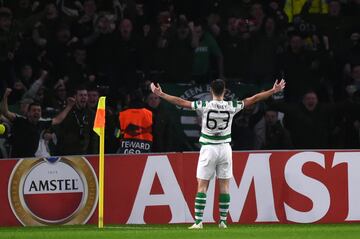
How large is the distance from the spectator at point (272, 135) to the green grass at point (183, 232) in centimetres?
253

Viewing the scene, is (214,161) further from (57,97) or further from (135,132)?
(57,97)

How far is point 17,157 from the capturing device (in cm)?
1998

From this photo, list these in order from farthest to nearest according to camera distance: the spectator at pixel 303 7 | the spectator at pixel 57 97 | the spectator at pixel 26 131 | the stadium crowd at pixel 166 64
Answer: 1. the spectator at pixel 303 7
2. the spectator at pixel 57 97
3. the stadium crowd at pixel 166 64
4. the spectator at pixel 26 131

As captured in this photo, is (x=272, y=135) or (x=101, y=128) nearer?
(x=101, y=128)

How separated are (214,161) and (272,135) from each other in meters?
3.87

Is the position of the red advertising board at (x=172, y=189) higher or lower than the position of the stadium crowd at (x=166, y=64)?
lower

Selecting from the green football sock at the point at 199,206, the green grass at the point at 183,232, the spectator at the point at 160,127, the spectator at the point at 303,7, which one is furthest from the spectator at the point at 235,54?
the green football sock at the point at 199,206

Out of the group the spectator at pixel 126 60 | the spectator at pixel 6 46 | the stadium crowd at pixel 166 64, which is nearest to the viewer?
the stadium crowd at pixel 166 64

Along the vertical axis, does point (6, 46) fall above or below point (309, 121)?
above

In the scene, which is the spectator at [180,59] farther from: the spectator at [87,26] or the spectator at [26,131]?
the spectator at [26,131]

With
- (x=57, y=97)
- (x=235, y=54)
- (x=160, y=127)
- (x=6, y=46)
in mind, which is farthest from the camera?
(x=235, y=54)

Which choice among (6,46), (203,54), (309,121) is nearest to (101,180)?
(309,121)

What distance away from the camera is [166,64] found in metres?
22.3

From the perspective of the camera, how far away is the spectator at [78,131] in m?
20.2
